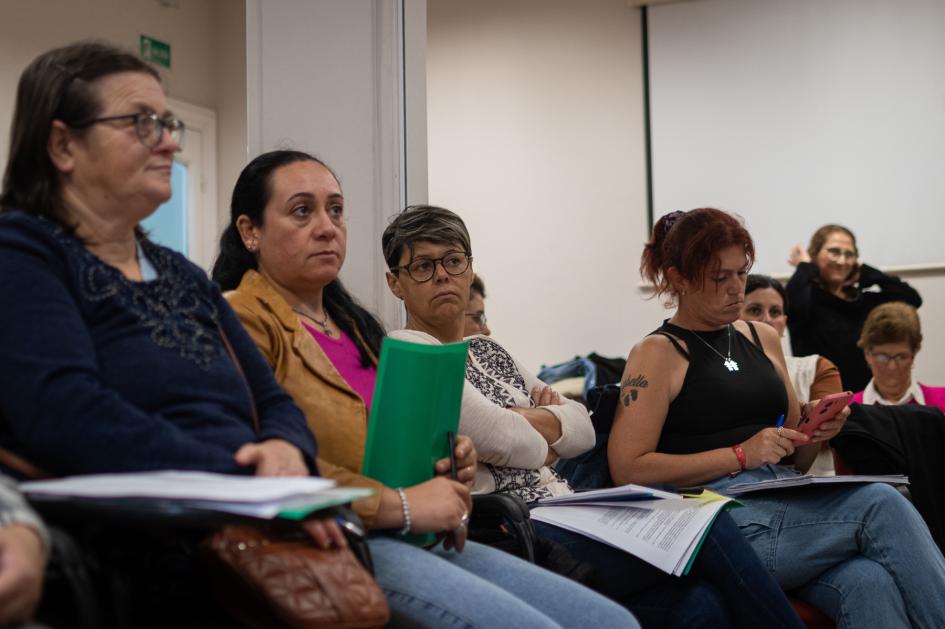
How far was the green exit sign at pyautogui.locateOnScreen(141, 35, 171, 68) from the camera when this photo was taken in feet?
21.0

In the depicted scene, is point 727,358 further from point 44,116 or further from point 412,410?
point 44,116

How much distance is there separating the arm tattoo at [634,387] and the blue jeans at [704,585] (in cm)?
44

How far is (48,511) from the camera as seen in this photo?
1.14 m

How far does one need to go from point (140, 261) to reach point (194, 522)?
574 mm

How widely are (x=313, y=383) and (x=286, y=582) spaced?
2.08 feet

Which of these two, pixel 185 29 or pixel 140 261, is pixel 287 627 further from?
pixel 185 29

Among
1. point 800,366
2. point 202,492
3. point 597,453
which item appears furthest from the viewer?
point 800,366

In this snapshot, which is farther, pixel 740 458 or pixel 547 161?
pixel 547 161

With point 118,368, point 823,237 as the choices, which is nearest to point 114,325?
point 118,368

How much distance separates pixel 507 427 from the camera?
6.95 feet

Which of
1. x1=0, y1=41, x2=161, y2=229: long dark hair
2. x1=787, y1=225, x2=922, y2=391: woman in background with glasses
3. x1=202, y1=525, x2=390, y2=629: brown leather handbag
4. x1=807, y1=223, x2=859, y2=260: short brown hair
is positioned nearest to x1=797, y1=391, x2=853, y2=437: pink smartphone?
x1=202, y1=525, x2=390, y2=629: brown leather handbag

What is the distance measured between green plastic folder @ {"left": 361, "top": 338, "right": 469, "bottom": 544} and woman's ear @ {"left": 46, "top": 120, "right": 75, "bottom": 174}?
53 cm

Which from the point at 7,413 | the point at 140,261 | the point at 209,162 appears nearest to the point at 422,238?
the point at 140,261

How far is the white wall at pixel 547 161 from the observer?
612 centimetres
